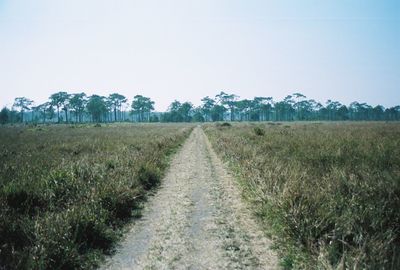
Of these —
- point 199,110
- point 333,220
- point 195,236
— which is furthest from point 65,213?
point 199,110

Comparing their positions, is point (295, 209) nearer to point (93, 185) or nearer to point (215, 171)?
point (93, 185)

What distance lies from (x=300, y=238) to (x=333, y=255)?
1.02 m

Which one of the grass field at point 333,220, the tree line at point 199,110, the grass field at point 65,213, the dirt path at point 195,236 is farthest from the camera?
the tree line at point 199,110

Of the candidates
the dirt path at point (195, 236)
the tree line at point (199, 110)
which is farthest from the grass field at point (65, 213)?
the tree line at point (199, 110)

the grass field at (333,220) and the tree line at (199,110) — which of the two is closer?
the grass field at (333,220)

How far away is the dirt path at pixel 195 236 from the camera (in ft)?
17.0

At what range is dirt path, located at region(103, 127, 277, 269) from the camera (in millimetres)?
5188

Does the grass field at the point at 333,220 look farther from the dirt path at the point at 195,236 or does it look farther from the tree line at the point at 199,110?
the tree line at the point at 199,110

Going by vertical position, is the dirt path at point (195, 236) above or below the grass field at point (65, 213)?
below

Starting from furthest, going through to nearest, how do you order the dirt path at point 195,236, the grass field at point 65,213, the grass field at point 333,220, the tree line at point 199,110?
the tree line at point 199,110, the dirt path at point 195,236, the grass field at point 65,213, the grass field at point 333,220

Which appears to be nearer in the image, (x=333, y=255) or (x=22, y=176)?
(x=333, y=255)

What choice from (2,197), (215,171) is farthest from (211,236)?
(215,171)

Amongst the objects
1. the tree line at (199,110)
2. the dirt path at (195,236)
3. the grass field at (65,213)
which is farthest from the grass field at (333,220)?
the tree line at (199,110)

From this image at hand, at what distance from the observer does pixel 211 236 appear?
6.28 metres
